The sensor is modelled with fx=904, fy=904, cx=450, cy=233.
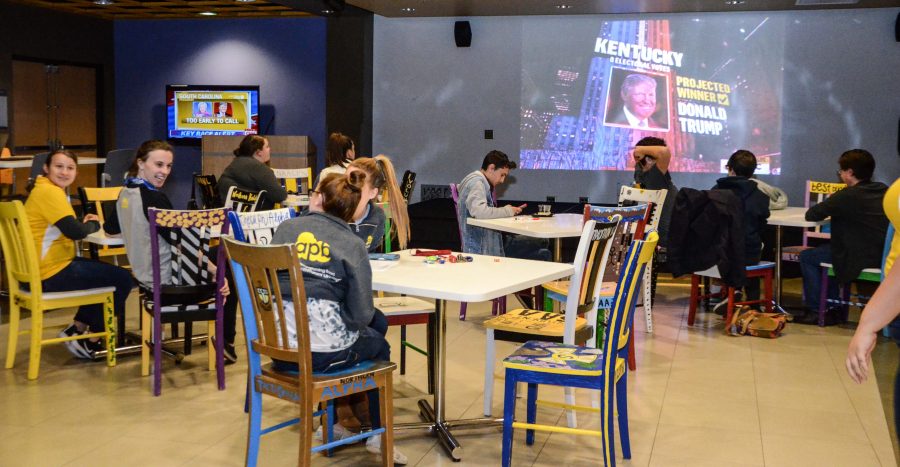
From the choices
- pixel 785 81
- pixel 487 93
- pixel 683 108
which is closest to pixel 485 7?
pixel 487 93

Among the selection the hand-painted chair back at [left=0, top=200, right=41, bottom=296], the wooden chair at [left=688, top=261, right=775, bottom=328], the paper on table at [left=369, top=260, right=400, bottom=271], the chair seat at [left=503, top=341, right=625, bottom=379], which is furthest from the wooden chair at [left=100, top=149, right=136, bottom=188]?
the chair seat at [left=503, top=341, right=625, bottom=379]

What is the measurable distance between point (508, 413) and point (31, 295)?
2659mm

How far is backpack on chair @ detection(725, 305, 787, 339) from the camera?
561cm

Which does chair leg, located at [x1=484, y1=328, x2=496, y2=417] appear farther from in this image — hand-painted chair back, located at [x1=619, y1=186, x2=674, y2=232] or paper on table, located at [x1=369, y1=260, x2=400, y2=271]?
hand-painted chair back, located at [x1=619, y1=186, x2=674, y2=232]

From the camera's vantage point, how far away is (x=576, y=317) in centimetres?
355

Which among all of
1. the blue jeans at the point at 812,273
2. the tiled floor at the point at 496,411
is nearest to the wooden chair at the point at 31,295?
the tiled floor at the point at 496,411

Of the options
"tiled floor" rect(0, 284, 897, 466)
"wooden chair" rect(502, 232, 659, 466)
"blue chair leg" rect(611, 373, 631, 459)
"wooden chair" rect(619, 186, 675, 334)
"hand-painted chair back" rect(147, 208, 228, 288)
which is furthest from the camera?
"wooden chair" rect(619, 186, 675, 334)

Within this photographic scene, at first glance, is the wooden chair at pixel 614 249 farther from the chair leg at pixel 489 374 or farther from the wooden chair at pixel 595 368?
the wooden chair at pixel 595 368

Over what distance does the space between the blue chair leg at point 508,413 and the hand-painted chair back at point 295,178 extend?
15.8 feet

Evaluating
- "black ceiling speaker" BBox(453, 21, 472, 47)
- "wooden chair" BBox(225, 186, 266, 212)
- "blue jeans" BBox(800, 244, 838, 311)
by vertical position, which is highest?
"black ceiling speaker" BBox(453, 21, 472, 47)

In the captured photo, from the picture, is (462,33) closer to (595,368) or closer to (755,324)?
(755,324)

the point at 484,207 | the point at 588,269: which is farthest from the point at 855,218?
the point at 588,269

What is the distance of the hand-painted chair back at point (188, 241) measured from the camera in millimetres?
4113

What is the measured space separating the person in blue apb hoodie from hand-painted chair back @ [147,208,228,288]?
51.3 inches
